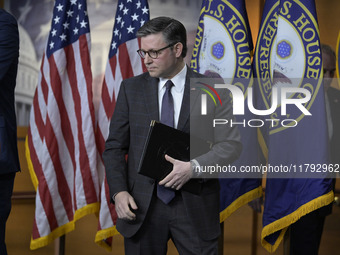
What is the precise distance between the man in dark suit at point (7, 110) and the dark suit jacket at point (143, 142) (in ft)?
1.36

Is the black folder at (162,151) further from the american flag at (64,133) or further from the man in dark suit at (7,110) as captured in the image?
the american flag at (64,133)

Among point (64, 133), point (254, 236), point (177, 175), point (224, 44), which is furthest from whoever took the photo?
point (254, 236)

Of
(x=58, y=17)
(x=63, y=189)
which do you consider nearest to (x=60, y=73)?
(x=58, y=17)

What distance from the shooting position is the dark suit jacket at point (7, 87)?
2.02 m

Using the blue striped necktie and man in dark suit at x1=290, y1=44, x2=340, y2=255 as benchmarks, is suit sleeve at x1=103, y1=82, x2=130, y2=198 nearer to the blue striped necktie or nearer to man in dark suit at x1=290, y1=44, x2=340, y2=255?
the blue striped necktie

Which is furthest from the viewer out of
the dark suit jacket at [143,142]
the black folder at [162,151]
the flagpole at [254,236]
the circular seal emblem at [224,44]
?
the flagpole at [254,236]

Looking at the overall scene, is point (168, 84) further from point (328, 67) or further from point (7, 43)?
point (328, 67)

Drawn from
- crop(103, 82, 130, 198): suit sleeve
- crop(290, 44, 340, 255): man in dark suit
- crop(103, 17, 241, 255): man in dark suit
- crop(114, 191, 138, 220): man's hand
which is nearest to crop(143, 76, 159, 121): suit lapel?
crop(103, 17, 241, 255): man in dark suit

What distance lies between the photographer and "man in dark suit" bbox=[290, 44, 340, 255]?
3.27 meters

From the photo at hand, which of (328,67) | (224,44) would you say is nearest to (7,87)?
(224,44)

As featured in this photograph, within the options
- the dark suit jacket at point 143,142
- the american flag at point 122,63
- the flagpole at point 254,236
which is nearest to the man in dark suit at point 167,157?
the dark suit jacket at point 143,142

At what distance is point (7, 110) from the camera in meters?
2.10

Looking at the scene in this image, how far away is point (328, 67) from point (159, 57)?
64.9 inches

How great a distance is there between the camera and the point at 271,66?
3137mm
